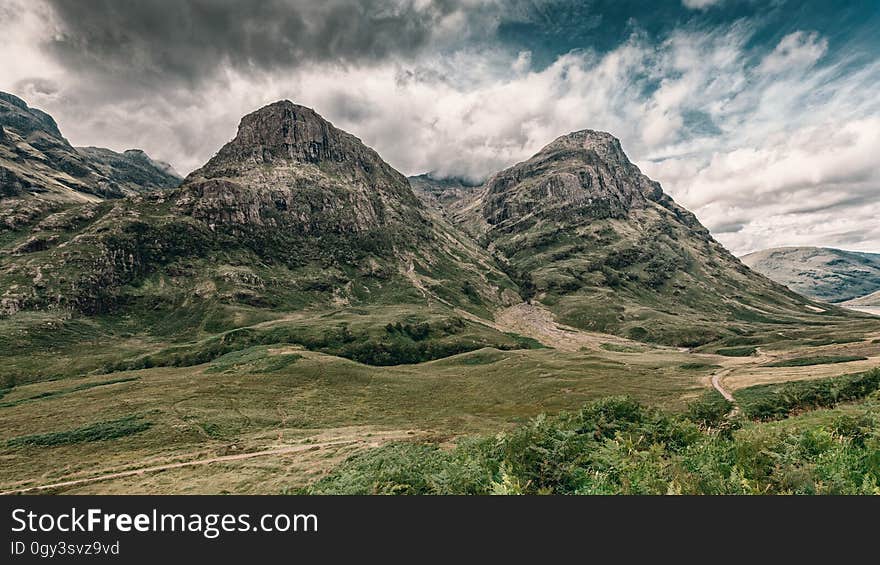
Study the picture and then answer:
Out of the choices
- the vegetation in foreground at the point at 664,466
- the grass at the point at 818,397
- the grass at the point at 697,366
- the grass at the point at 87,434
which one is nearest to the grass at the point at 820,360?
the grass at the point at 697,366

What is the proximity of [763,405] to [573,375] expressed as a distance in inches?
3509

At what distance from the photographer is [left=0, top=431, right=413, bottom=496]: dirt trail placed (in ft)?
185

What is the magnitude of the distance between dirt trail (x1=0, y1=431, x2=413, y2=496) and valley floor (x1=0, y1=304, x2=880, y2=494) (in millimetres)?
310

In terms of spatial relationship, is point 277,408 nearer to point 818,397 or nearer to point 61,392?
point 61,392

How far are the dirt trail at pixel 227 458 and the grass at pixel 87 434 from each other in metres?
28.0

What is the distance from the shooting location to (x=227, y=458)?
6600 cm

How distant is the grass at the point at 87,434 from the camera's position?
80062 millimetres

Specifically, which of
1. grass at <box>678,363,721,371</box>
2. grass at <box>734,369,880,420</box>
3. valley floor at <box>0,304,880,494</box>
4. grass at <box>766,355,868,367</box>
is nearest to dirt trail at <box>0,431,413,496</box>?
valley floor at <box>0,304,880,494</box>

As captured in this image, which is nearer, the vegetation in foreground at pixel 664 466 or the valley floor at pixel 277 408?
the vegetation in foreground at pixel 664 466

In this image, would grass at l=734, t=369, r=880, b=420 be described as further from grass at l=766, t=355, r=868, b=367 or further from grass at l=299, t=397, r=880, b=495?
grass at l=766, t=355, r=868, b=367

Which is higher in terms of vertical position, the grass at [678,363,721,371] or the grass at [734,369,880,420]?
the grass at [734,369,880,420]

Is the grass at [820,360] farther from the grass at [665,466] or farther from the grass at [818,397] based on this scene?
the grass at [665,466]

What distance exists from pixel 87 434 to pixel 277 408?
3805 cm

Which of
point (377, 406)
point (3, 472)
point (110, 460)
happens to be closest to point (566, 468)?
point (110, 460)
